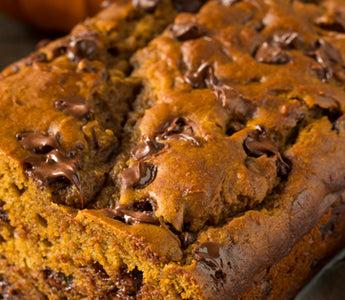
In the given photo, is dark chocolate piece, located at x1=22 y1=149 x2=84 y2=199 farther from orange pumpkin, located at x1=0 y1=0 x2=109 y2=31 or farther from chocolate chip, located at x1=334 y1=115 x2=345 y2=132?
orange pumpkin, located at x1=0 y1=0 x2=109 y2=31

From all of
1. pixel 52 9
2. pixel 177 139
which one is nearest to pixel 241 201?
pixel 177 139

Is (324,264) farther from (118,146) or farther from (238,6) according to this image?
(238,6)

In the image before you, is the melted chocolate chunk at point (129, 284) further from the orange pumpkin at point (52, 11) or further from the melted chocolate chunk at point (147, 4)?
the orange pumpkin at point (52, 11)

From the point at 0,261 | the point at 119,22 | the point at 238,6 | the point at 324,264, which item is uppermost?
the point at 119,22

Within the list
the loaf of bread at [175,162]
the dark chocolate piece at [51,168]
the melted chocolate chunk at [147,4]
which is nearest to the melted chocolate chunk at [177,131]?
the loaf of bread at [175,162]

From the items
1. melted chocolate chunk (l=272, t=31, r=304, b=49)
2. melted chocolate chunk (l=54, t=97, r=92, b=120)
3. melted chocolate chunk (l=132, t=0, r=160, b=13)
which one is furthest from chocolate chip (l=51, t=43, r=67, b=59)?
melted chocolate chunk (l=272, t=31, r=304, b=49)

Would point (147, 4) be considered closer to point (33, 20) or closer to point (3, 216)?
point (3, 216)
